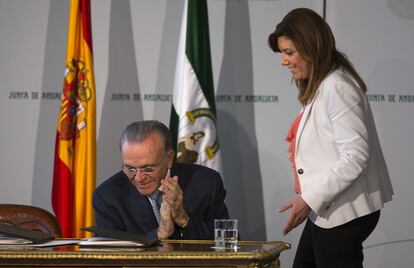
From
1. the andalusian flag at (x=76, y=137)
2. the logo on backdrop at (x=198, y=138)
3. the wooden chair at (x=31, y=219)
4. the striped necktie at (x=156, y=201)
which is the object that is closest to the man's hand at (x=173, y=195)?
the striped necktie at (x=156, y=201)

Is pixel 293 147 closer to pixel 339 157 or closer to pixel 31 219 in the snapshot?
pixel 339 157

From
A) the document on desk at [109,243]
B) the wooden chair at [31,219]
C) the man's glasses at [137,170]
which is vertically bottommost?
the document on desk at [109,243]

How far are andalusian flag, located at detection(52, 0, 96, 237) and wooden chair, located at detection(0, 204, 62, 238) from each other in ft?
4.75

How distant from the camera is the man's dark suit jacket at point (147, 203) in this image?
291cm

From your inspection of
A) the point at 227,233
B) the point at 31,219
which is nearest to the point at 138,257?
the point at 227,233

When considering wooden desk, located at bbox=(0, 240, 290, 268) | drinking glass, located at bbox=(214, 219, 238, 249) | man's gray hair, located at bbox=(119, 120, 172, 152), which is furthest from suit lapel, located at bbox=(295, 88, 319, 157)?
wooden desk, located at bbox=(0, 240, 290, 268)

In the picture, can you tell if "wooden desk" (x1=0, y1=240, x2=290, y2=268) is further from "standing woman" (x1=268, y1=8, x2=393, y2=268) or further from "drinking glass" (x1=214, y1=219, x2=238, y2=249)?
"standing woman" (x1=268, y1=8, x2=393, y2=268)

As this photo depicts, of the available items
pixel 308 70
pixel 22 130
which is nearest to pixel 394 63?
pixel 308 70

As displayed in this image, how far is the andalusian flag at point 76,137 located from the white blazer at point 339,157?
190 cm

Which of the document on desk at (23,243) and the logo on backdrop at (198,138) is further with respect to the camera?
the logo on backdrop at (198,138)

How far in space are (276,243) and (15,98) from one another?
3.13m

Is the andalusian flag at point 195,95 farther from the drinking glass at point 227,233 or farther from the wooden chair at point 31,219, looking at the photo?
the drinking glass at point 227,233

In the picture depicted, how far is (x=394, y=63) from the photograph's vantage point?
4973mm

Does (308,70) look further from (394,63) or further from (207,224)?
(394,63)
